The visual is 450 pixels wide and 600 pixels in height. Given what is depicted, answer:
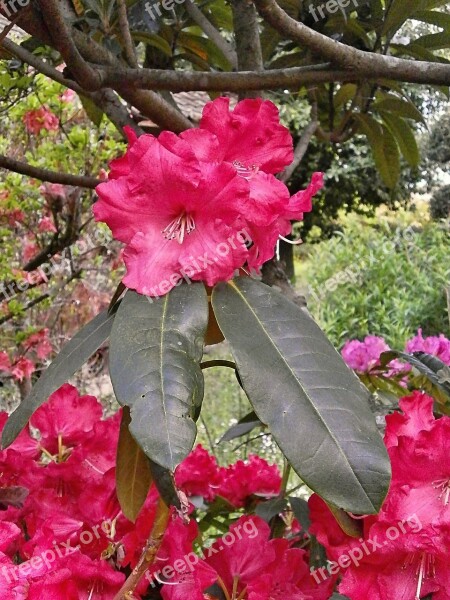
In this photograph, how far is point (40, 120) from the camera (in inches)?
96.5

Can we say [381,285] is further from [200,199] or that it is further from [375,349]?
[200,199]

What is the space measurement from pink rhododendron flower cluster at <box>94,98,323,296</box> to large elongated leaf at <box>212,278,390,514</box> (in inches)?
1.7

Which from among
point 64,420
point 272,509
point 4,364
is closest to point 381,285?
point 4,364

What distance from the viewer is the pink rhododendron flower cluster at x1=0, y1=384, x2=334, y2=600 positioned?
0.62 metres

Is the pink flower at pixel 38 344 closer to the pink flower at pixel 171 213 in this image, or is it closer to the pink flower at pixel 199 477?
the pink flower at pixel 199 477

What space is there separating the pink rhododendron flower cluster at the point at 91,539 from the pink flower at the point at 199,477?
42 centimetres

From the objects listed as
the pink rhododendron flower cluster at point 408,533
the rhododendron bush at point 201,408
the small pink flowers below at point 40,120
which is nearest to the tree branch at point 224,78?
the rhododendron bush at point 201,408

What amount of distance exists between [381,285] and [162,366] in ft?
19.2

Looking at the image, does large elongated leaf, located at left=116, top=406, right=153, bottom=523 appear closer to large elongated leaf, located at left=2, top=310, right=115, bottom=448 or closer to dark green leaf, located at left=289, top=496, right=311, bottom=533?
large elongated leaf, located at left=2, top=310, right=115, bottom=448

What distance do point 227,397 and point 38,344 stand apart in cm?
180

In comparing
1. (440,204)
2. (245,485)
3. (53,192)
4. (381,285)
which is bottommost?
(440,204)

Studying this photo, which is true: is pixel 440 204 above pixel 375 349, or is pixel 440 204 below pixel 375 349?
below

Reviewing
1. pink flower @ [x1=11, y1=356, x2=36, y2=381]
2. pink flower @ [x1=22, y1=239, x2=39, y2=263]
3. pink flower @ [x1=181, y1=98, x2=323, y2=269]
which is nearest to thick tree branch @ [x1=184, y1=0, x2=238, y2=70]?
pink flower @ [x1=181, y1=98, x2=323, y2=269]

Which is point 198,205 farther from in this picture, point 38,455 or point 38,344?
point 38,344
